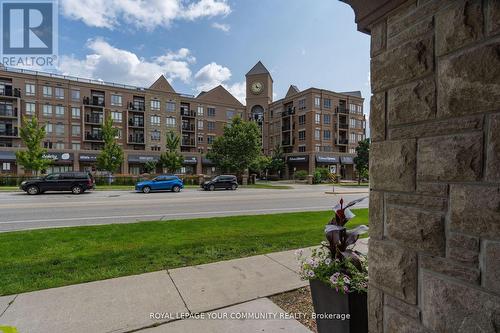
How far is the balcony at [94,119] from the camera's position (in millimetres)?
49781

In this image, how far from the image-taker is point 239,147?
118 ft

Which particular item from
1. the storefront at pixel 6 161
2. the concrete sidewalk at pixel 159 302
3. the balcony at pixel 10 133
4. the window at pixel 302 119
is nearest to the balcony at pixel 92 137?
the balcony at pixel 10 133

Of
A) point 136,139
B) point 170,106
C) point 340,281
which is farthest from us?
point 170,106

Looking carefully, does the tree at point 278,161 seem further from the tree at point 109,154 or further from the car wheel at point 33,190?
the car wheel at point 33,190

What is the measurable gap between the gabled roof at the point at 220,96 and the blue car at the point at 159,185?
38.8m

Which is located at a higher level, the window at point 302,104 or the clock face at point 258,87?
the clock face at point 258,87

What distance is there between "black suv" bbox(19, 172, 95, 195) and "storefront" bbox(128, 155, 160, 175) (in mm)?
28964

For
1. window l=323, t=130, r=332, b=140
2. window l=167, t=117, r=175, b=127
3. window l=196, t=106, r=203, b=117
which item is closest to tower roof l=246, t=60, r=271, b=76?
window l=196, t=106, r=203, b=117

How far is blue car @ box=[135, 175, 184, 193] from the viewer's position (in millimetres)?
23609

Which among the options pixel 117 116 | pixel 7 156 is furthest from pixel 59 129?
pixel 117 116

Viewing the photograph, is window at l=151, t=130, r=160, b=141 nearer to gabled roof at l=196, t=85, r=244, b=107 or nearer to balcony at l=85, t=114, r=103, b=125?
balcony at l=85, t=114, r=103, b=125

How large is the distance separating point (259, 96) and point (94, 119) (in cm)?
3662

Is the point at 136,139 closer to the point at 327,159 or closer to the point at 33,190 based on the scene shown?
the point at 33,190

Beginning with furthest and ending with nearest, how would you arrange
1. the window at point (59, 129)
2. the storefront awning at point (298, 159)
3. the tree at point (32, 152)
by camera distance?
the storefront awning at point (298, 159) < the window at point (59, 129) < the tree at point (32, 152)
